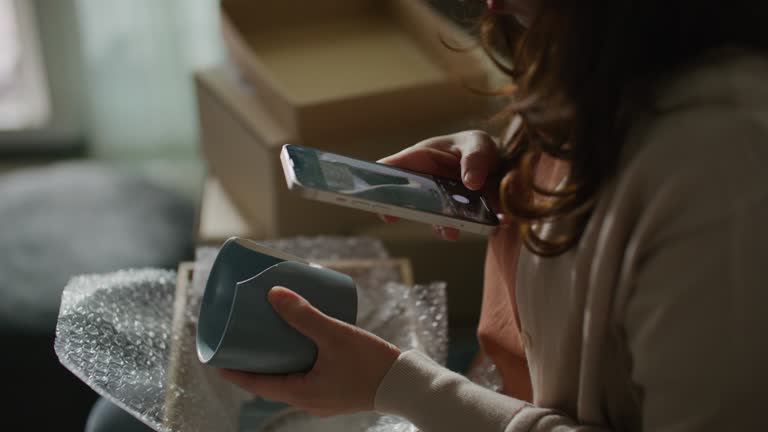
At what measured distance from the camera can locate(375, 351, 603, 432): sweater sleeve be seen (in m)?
0.56

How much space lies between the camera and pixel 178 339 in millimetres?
746

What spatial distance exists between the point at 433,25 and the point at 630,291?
27.3 inches

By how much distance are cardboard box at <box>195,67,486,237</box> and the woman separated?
47 centimetres

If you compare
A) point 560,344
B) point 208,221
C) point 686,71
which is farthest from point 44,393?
point 686,71

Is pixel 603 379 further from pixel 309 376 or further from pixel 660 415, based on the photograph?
pixel 309 376

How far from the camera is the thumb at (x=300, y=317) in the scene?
0.59 metres

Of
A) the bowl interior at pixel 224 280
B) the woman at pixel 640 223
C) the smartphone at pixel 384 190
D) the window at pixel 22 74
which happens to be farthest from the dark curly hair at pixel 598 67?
the window at pixel 22 74

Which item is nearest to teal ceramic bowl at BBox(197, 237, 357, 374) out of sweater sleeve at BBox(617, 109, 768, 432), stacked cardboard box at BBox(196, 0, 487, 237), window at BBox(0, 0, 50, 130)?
sweater sleeve at BBox(617, 109, 768, 432)

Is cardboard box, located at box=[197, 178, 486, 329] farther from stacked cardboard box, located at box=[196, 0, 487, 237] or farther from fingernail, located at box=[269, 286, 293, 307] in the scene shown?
fingernail, located at box=[269, 286, 293, 307]

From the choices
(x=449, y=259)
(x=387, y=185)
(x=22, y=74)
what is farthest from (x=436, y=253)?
(x=22, y=74)

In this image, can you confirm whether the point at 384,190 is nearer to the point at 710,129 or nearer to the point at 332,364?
the point at 332,364

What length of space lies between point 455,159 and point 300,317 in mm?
219

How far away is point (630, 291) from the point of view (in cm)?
48

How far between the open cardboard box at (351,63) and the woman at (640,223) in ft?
1.44
